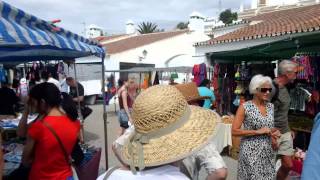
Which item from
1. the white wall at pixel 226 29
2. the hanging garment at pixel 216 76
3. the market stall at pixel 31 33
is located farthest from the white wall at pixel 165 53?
the market stall at pixel 31 33

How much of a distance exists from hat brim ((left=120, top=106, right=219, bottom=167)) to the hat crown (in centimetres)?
6

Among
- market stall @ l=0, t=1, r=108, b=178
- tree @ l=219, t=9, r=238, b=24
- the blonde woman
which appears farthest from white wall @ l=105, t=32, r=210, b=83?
tree @ l=219, t=9, r=238, b=24

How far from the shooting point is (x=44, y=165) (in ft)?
10.1

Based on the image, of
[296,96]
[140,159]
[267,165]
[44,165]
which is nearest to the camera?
[140,159]

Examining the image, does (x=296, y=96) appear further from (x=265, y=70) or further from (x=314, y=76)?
(x=265, y=70)

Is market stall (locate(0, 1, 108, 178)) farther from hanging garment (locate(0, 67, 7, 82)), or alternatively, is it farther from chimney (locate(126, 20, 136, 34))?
chimney (locate(126, 20, 136, 34))

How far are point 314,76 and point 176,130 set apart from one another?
585cm

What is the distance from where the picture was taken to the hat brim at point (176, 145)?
1642 mm

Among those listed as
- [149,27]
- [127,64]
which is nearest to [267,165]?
[127,64]

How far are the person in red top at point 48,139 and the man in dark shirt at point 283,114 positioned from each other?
2.53 m

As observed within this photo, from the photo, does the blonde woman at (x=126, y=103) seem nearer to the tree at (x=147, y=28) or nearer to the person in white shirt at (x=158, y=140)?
the person in white shirt at (x=158, y=140)

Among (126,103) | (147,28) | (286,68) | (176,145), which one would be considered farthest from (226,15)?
(176,145)

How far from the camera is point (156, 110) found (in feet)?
5.39

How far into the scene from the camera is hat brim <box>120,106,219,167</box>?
1.64 m
